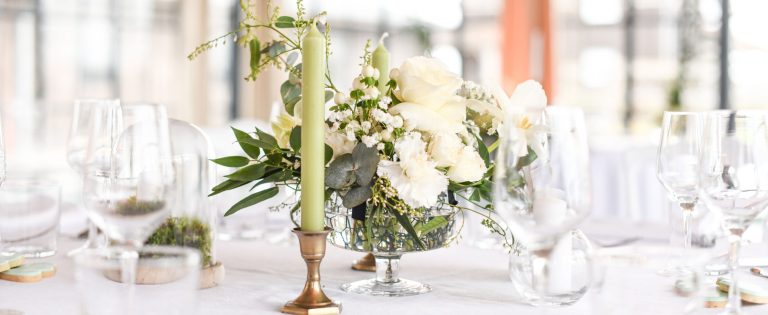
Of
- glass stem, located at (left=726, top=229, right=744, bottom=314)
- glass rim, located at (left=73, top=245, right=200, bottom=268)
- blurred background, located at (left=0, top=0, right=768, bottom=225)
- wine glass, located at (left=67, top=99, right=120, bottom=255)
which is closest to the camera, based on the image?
glass rim, located at (left=73, top=245, right=200, bottom=268)

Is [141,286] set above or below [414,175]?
below

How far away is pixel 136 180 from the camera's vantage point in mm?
955

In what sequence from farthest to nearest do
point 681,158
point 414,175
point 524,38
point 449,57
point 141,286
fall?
point 449,57, point 524,38, point 681,158, point 414,175, point 141,286

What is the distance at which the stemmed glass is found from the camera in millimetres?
954

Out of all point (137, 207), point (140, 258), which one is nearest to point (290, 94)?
point (137, 207)

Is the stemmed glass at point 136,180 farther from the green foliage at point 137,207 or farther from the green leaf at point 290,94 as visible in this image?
the green leaf at point 290,94

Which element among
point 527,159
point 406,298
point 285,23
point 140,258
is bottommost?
point 406,298

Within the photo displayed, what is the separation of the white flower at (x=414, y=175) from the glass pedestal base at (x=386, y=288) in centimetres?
16

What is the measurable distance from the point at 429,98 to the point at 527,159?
31cm

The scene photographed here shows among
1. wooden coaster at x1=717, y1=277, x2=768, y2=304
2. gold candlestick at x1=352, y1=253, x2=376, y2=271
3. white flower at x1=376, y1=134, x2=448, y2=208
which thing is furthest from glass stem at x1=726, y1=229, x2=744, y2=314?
gold candlestick at x1=352, y1=253, x2=376, y2=271

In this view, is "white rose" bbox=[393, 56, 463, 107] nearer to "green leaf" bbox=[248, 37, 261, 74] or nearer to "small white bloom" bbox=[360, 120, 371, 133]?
"small white bloom" bbox=[360, 120, 371, 133]

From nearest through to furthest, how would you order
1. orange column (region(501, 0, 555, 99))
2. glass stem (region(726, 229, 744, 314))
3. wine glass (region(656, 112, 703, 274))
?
glass stem (region(726, 229, 744, 314)) → wine glass (region(656, 112, 703, 274)) → orange column (region(501, 0, 555, 99))

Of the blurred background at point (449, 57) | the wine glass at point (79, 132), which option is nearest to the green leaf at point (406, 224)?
the wine glass at point (79, 132)

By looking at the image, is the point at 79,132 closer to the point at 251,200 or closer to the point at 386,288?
the point at 251,200
